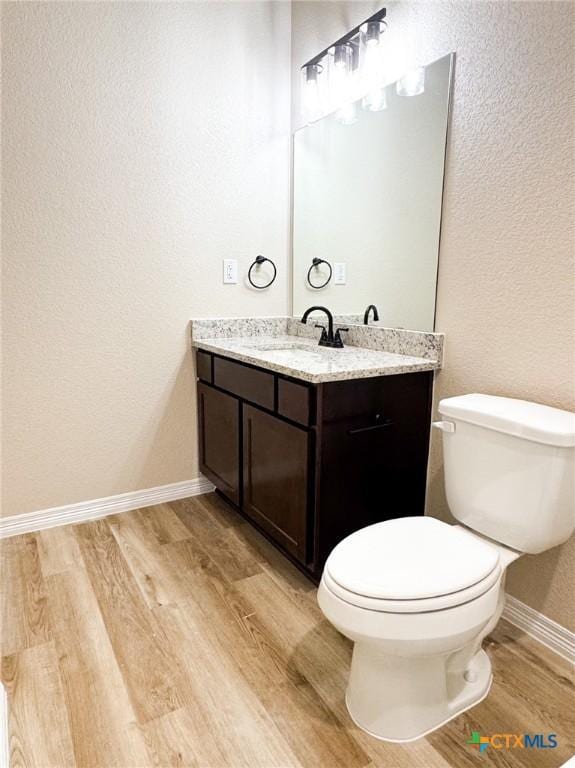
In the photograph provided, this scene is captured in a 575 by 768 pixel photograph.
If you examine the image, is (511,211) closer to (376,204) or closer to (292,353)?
(376,204)

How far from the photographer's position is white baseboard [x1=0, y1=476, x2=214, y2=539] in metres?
2.21

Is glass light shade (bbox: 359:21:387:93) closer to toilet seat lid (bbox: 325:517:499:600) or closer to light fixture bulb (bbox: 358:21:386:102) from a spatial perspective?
light fixture bulb (bbox: 358:21:386:102)

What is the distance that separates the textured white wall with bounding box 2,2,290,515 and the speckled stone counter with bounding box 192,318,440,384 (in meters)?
0.10

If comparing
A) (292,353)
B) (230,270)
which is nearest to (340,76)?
(230,270)

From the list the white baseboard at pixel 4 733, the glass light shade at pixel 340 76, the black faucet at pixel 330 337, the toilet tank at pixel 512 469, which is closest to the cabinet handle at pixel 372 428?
the toilet tank at pixel 512 469

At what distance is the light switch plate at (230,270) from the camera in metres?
2.50

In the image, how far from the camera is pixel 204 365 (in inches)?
95.3

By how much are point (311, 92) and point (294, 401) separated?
1.56m

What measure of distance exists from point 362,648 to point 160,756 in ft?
1.78

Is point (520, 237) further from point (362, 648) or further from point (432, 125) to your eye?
point (362, 648)

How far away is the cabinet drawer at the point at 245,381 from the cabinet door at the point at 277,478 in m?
0.06

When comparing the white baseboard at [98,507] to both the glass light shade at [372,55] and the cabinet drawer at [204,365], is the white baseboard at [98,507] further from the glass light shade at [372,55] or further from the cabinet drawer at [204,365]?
→ the glass light shade at [372,55]

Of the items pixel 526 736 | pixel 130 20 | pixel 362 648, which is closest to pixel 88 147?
pixel 130 20

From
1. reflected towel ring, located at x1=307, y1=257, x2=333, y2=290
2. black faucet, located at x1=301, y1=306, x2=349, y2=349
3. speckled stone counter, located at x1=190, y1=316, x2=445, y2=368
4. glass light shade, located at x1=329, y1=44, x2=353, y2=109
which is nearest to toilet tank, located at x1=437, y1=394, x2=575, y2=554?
speckled stone counter, located at x1=190, y1=316, x2=445, y2=368
